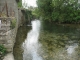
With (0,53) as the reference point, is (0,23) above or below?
above

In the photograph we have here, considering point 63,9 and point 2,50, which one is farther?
point 63,9

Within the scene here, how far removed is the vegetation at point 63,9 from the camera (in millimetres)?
38906

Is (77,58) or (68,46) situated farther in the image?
(68,46)

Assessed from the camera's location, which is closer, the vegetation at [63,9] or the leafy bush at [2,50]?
the leafy bush at [2,50]

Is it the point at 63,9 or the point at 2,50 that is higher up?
the point at 63,9

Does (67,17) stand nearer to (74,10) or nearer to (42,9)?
(74,10)

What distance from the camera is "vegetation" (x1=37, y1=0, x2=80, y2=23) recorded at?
3891 cm

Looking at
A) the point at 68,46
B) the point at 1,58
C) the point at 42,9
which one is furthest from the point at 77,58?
the point at 42,9

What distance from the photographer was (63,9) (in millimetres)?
39656

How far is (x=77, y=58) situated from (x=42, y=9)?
3088cm

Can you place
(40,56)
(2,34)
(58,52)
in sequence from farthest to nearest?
(58,52), (40,56), (2,34)

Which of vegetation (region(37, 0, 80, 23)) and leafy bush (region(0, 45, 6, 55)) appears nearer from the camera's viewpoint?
leafy bush (region(0, 45, 6, 55))

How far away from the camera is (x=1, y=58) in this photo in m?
11.0

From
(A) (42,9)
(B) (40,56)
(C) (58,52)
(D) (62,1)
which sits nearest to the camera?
(B) (40,56)
